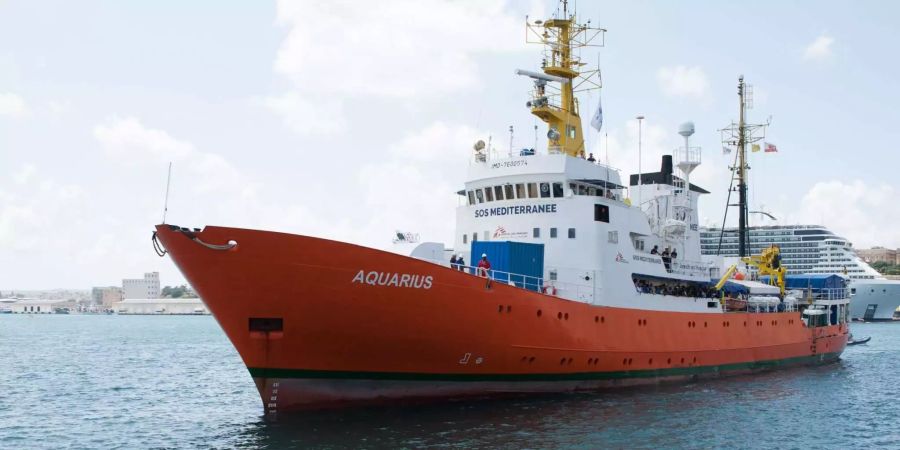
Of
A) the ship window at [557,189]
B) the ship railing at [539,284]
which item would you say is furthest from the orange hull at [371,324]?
the ship window at [557,189]

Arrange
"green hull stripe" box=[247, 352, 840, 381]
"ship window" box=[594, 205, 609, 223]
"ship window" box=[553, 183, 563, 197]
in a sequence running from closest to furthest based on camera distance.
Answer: "green hull stripe" box=[247, 352, 840, 381] < "ship window" box=[594, 205, 609, 223] < "ship window" box=[553, 183, 563, 197]

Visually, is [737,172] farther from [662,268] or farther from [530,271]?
[530,271]

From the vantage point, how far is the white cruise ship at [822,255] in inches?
3661

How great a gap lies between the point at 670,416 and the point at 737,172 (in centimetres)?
2586

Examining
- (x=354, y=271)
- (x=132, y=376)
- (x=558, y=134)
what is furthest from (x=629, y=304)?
Result: (x=132, y=376)

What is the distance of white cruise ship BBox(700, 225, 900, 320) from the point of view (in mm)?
93000

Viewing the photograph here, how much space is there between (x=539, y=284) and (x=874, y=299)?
8721 cm

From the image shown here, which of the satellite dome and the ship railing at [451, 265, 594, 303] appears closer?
the ship railing at [451, 265, 594, 303]

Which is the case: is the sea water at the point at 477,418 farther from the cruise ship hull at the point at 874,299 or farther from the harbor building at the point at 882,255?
the harbor building at the point at 882,255

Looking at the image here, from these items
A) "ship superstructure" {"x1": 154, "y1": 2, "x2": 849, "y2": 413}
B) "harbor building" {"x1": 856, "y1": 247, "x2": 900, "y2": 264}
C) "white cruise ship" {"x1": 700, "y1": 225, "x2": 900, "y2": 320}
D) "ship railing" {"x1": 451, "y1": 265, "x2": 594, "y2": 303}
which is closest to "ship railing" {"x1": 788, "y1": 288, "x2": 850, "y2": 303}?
"ship superstructure" {"x1": 154, "y1": 2, "x2": 849, "y2": 413}

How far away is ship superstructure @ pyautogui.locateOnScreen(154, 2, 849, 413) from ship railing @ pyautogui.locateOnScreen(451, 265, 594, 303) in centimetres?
6

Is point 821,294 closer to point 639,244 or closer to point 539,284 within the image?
point 639,244

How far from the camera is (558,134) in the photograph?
26188 mm

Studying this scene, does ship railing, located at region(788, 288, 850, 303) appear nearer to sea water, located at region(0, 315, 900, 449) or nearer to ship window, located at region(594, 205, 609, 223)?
sea water, located at region(0, 315, 900, 449)
